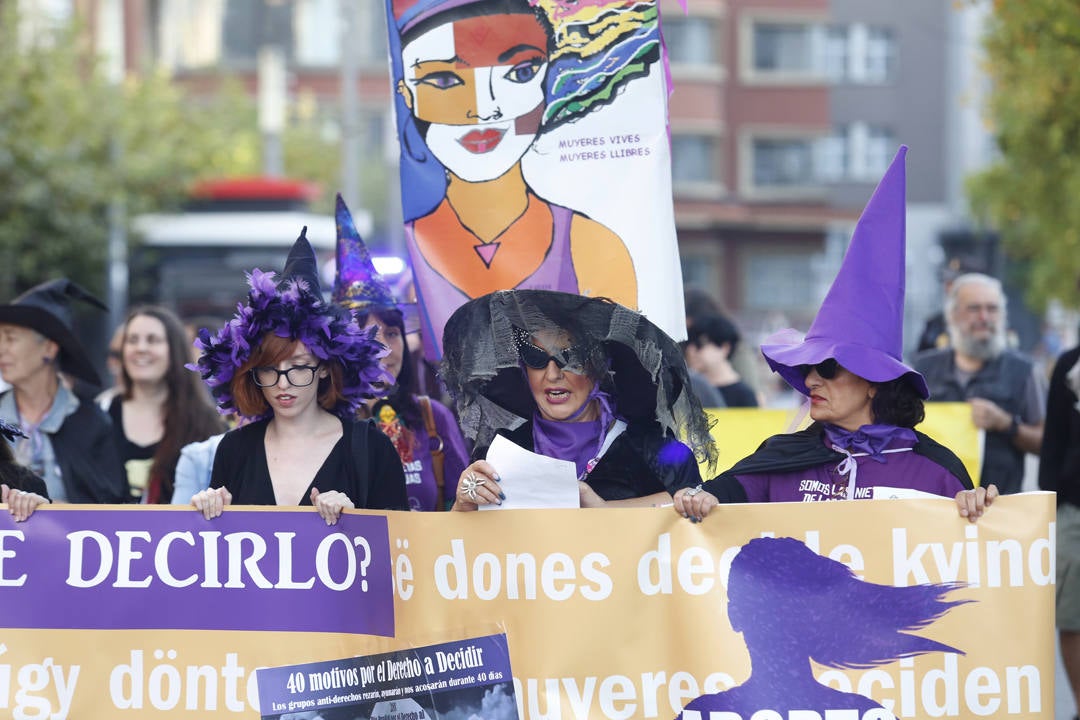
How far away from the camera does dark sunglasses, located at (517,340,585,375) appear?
4.93m

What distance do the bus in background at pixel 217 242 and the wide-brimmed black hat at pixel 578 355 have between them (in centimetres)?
1737

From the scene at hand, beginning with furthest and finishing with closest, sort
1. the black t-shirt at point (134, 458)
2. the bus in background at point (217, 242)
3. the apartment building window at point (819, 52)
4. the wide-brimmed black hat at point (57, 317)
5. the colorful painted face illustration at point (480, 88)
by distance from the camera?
the apartment building window at point (819, 52)
the bus in background at point (217, 242)
the black t-shirt at point (134, 458)
the wide-brimmed black hat at point (57, 317)
the colorful painted face illustration at point (480, 88)

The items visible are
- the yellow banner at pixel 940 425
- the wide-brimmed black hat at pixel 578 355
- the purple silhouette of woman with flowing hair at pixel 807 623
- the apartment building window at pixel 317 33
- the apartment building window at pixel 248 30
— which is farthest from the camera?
the apartment building window at pixel 317 33

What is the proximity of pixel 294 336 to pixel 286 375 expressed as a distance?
120mm

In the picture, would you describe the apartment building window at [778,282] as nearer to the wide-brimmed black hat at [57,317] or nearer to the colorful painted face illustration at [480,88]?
the wide-brimmed black hat at [57,317]

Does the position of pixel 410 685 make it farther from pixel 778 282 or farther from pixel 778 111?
pixel 778 111

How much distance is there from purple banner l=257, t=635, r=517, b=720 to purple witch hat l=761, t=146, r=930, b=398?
1206 mm

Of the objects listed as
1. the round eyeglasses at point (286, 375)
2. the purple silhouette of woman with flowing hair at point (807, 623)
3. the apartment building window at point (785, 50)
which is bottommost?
the purple silhouette of woman with flowing hair at point (807, 623)

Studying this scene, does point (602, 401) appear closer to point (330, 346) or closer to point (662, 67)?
point (330, 346)

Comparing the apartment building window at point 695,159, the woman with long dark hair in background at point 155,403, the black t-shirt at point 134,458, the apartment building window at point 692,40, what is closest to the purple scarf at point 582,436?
the woman with long dark hair in background at point 155,403

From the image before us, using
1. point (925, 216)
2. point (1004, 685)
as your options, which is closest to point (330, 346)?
point (1004, 685)

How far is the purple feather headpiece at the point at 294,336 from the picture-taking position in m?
4.99

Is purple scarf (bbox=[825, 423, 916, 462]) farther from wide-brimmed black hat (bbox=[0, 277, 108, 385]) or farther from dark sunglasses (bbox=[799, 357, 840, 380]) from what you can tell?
wide-brimmed black hat (bbox=[0, 277, 108, 385])

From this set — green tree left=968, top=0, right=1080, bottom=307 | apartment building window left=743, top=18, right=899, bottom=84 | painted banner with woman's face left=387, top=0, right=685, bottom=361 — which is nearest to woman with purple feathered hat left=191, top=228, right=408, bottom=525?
painted banner with woman's face left=387, top=0, right=685, bottom=361
